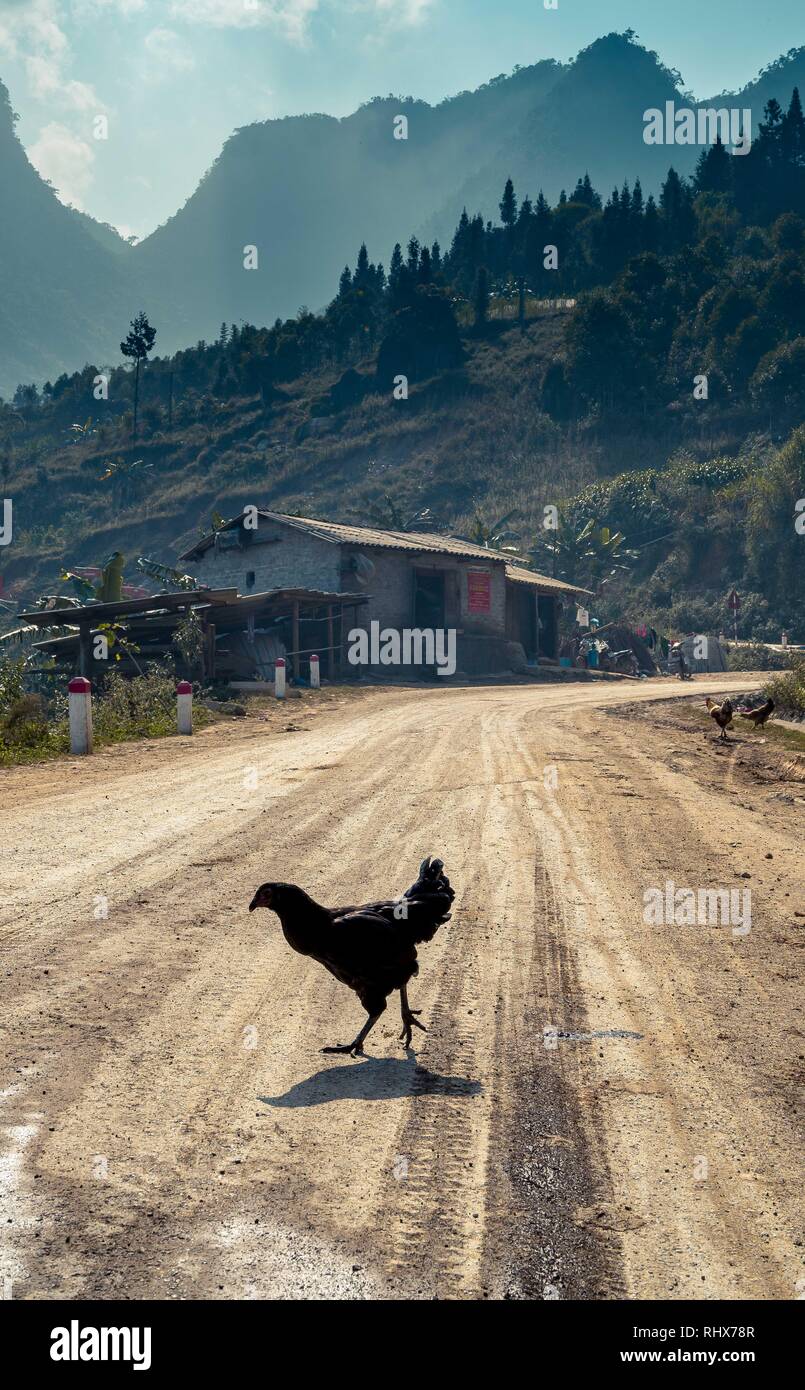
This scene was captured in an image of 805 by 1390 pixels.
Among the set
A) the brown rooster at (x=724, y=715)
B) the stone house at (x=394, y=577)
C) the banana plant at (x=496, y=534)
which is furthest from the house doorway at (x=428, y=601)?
the brown rooster at (x=724, y=715)

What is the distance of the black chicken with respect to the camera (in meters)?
4.73

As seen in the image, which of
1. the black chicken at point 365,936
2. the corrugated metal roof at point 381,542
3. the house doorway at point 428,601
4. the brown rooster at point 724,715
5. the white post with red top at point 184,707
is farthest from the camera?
the house doorway at point 428,601

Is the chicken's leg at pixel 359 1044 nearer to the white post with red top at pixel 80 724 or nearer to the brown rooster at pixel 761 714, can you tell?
the white post with red top at pixel 80 724

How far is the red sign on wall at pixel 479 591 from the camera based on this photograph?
42.6 m

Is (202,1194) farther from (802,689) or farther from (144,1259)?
(802,689)

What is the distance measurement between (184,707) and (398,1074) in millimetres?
14341

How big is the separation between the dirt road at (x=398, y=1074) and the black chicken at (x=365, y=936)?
0.98ft

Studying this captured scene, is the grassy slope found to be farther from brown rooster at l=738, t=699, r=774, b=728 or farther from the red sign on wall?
brown rooster at l=738, t=699, r=774, b=728

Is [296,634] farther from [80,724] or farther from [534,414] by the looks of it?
[534,414]

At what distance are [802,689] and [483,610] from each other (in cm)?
2175

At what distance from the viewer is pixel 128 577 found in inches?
3130

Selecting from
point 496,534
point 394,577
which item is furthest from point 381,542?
point 496,534

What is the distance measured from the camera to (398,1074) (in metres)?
4.63
